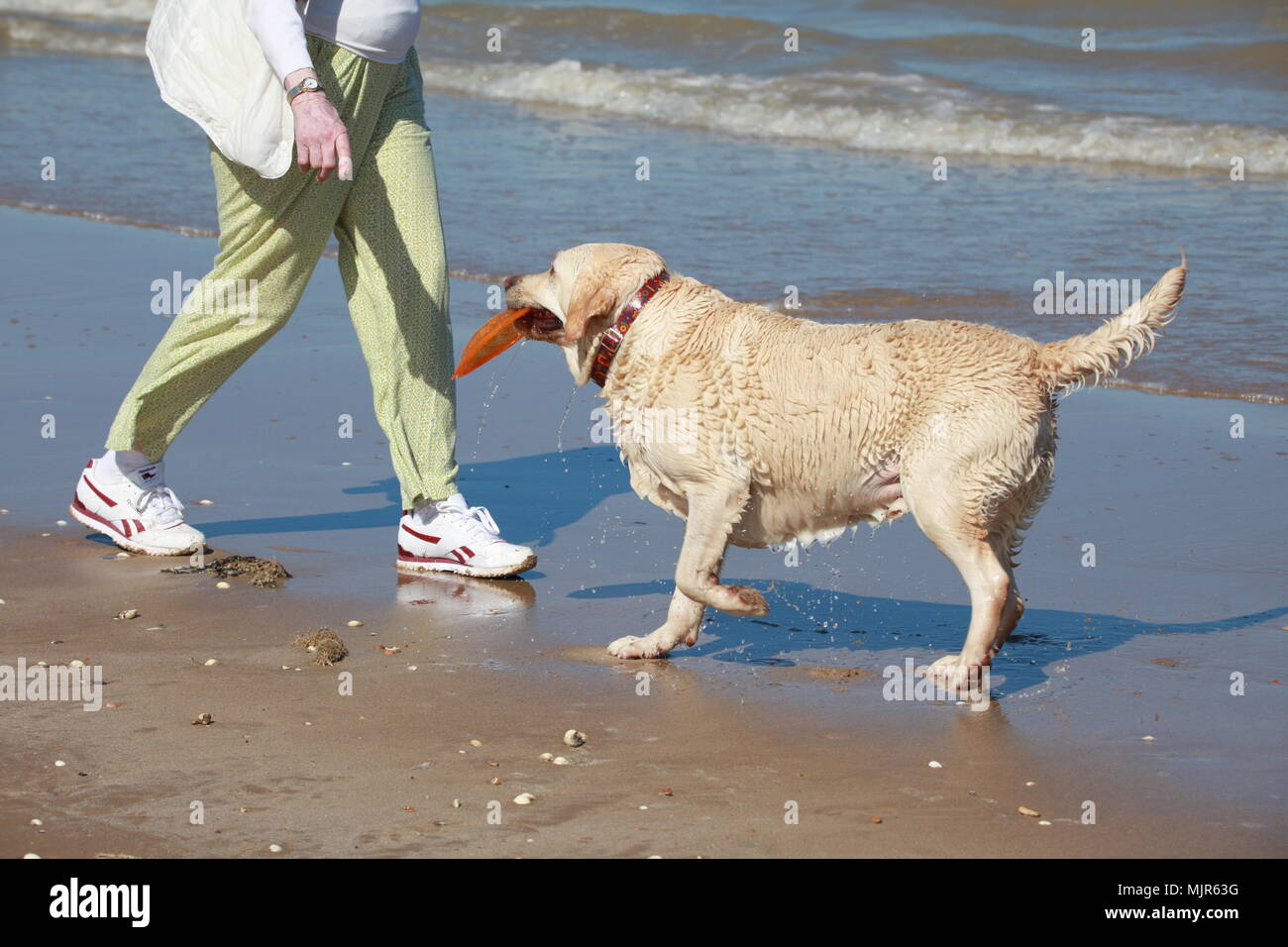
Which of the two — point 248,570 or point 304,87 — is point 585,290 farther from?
point 248,570

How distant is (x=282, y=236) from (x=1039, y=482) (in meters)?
2.66

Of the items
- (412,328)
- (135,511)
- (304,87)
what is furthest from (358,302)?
(135,511)

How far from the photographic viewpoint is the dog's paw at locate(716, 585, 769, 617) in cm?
489

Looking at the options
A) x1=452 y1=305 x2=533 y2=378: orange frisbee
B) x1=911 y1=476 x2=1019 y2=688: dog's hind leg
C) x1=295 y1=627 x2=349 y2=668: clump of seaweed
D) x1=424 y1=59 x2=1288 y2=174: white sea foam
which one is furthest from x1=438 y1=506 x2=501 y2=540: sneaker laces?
x1=424 y1=59 x2=1288 y2=174: white sea foam

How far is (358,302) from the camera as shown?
582cm

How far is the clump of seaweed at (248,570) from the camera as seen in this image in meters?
5.70

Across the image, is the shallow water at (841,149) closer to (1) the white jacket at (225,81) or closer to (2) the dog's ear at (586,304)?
(2) the dog's ear at (586,304)

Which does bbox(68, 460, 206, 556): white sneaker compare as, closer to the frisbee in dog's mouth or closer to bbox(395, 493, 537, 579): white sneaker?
bbox(395, 493, 537, 579): white sneaker

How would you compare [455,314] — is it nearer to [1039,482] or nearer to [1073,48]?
[1039,482]

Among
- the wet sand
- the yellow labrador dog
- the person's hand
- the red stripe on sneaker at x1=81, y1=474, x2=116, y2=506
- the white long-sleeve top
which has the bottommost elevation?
the wet sand

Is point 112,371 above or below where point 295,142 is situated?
below

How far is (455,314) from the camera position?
361 inches
